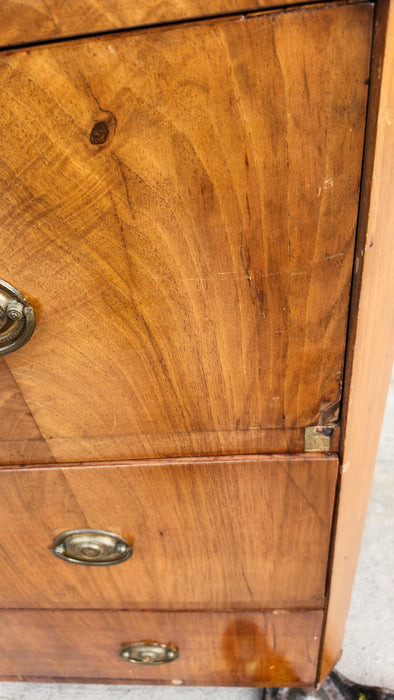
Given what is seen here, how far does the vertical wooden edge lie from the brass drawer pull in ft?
0.67

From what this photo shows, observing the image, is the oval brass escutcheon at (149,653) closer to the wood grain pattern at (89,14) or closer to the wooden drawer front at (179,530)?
the wooden drawer front at (179,530)

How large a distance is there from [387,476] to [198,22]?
3.32ft

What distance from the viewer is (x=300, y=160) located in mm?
257

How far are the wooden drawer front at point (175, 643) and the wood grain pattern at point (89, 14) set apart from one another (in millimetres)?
523

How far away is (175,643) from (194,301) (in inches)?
17.8

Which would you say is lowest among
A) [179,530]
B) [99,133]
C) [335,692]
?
[335,692]

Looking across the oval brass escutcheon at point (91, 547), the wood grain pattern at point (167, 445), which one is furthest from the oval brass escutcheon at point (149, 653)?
the wood grain pattern at point (167, 445)

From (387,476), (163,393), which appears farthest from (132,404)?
(387,476)

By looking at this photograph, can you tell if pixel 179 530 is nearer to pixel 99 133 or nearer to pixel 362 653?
pixel 99 133

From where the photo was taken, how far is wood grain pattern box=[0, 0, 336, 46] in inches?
8.7

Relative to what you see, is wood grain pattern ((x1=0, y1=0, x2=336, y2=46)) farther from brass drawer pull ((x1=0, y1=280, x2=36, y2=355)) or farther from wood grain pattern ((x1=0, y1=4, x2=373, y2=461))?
brass drawer pull ((x1=0, y1=280, x2=36, y2=355))

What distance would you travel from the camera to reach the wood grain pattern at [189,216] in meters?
0.23

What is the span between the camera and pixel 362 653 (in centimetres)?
77

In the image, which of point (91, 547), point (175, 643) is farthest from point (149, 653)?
point (91, 547)
